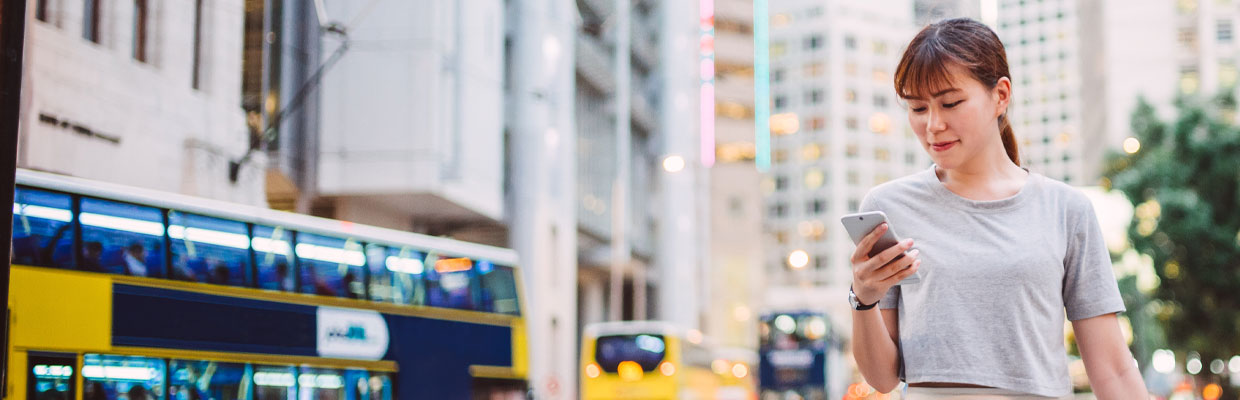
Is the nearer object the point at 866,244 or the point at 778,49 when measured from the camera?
the point at 866,244

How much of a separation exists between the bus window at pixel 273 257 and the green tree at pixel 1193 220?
49.1ft

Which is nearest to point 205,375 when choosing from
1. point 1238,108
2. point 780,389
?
point 1238,108

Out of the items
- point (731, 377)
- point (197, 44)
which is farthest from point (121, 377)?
point (731, 377)

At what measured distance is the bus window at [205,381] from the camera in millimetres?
8781

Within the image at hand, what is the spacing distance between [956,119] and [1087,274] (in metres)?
0.31

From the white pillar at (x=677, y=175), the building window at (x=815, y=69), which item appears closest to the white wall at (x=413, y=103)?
the white pillar at (x=677, y=175)

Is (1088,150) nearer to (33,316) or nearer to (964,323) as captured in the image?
(33,316)

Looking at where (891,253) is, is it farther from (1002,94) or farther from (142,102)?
(142,102)

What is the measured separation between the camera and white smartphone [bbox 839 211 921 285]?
177cm

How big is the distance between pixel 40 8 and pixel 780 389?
22.8 meters

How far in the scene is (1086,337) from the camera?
6.66 ft

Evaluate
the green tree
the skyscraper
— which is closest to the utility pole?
the green tree

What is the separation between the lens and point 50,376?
25.4 feet

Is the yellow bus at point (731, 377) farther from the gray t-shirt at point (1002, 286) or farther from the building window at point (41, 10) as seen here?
the gray t-shirt at point (1002, 286)
